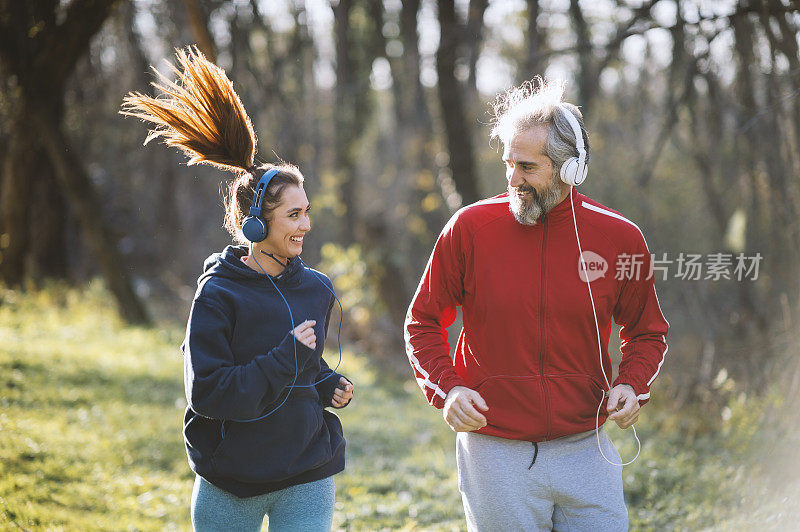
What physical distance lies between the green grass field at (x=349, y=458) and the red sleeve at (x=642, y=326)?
6.29 feet

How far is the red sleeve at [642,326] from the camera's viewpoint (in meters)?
2.76

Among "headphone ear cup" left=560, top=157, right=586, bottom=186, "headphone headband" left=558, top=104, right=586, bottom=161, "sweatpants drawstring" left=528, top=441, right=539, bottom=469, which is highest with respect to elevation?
"headphone headband" left=558, top=104, right=586, bottom=161

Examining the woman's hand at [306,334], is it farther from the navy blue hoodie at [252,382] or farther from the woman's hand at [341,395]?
the woman's hand at [341,395]

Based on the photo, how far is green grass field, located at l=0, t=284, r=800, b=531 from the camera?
4.78 meters

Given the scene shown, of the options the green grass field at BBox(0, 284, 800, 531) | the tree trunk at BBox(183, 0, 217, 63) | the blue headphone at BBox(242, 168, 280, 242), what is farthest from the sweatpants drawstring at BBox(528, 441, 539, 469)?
the tree trunk at BBox(183, 0, 217, 63)

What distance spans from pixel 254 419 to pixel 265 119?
1062cm

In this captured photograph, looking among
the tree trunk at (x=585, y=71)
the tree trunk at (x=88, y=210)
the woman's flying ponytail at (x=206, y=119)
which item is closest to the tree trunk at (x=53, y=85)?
the tree trunk at (x=88, y=210)

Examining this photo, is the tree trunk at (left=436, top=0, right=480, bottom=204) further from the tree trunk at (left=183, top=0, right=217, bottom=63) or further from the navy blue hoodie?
the navy blue hoodie

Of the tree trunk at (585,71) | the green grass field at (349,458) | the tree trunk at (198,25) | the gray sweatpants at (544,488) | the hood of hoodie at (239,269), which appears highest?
the tree trunk at (198,25)

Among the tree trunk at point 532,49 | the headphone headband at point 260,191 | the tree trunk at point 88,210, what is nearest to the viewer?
the headphone headband at point 260,191

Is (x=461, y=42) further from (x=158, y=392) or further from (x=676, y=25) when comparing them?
(x=158, y=392)

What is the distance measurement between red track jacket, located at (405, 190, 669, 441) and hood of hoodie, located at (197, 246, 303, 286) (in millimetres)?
473

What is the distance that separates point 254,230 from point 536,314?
3.42 ft

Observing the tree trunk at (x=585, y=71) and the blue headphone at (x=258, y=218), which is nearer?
the blue headphone at (x=258, y=218)
